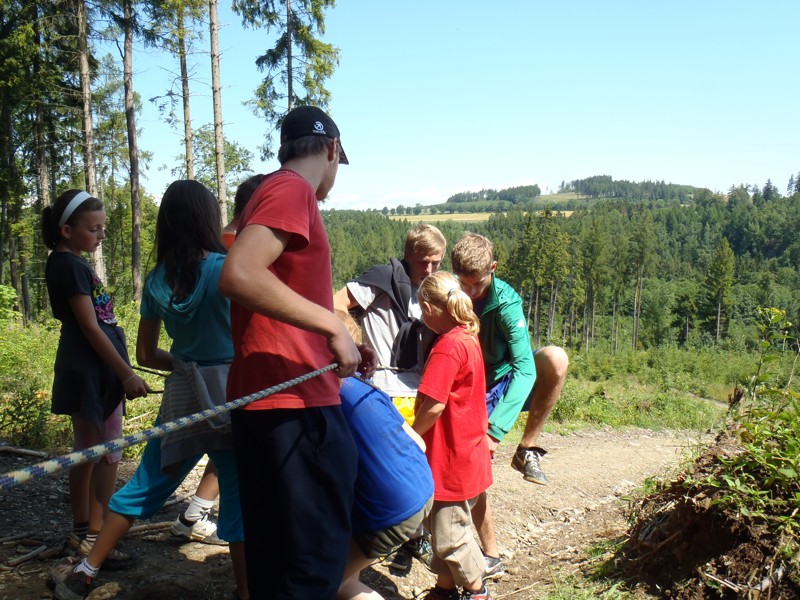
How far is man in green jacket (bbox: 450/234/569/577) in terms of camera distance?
3738mm

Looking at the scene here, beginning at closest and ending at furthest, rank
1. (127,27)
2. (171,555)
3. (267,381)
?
(267,381) < (171,555) < (127,27)

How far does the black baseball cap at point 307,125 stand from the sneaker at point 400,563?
8.69 ft

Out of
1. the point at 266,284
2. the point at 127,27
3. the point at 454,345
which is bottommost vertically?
the point at 454,345

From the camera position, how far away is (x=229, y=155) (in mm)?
31062

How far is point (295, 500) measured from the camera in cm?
197

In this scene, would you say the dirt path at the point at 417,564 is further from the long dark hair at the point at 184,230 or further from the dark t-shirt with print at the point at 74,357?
the long dark hair at the point at 184,230

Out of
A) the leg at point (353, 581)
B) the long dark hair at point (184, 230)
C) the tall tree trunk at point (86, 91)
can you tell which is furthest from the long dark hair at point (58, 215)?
→ the tall tree trunk at point (86, 91)

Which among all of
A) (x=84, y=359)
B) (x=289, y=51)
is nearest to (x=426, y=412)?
(x=84, y=359)

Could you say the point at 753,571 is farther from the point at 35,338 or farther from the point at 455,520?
the point at 35,338

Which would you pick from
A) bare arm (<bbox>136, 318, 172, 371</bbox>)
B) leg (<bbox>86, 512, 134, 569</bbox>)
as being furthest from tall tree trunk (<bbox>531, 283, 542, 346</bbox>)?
leg (<bbox>86, 512, 134, 569</bbox>)

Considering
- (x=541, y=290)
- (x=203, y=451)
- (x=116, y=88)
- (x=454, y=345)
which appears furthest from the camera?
(x=541, y=290)

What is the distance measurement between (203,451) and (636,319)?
281ft

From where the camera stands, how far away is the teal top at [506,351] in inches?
149

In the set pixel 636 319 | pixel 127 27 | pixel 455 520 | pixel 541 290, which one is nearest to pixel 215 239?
pixel 455 520
